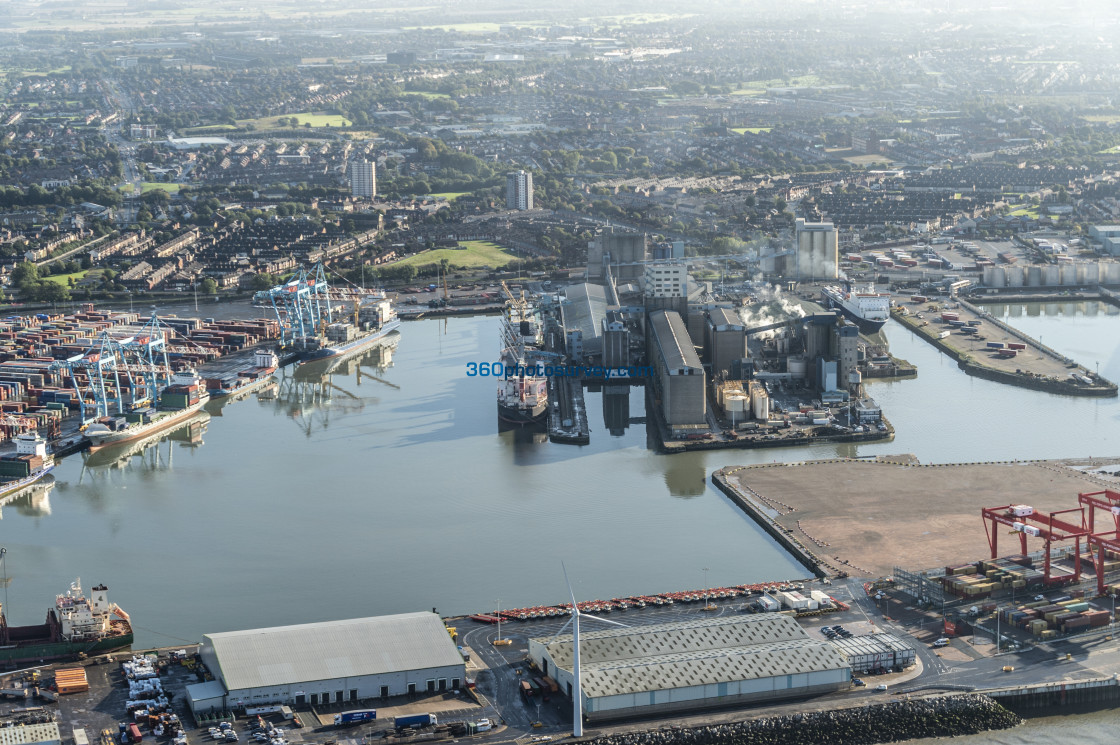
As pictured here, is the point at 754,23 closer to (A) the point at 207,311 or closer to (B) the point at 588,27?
(B) the point at 588,27

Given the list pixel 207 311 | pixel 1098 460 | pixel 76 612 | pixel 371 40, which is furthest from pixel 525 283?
pixel 371 40

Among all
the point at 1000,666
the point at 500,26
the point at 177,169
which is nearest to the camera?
the point at 1000,666

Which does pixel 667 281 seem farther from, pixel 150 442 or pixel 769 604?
pixel 769 604

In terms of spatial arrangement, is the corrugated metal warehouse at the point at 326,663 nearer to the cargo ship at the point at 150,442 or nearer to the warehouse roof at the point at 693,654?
the warehouse roof at the point at 693,654

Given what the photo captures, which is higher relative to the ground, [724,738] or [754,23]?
[754,23]

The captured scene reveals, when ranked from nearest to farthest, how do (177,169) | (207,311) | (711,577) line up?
(711,577) < (207,311) < (177,169)

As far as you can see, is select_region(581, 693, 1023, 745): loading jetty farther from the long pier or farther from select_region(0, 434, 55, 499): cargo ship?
→ select_region(0, 434, 55, 499): cargo ship
